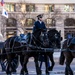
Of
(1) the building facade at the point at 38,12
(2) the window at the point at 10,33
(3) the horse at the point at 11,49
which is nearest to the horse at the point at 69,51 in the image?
(3) the horse at the point at 11,49

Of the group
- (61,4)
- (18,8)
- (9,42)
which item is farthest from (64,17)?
(9,42)

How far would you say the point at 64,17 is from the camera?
66938 millimetres

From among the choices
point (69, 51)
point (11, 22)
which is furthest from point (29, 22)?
point (69, 51)

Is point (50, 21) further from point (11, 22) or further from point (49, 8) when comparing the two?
point (11, 22)

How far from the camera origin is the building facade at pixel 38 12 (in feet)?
212

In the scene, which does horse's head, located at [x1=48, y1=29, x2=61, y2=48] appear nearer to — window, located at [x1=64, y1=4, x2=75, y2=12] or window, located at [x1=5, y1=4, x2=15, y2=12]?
window, located at [x1=5, y1=4, x2=15, y2=12]

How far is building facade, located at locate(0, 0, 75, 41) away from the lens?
2541 inches

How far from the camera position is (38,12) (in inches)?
2635

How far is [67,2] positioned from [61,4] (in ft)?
4.15

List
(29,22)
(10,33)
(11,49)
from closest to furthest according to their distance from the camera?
(11,49)
(10,33)
(29,22)

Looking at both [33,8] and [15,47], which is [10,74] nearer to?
[15,47]

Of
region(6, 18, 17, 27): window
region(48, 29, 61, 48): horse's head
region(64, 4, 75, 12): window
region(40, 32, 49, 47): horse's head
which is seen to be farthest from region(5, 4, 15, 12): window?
region(40, 32, 49, 47): horse's head

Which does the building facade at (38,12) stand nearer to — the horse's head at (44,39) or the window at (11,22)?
the window at (11,22)

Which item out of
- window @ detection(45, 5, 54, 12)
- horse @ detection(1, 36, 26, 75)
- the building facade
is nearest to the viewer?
horse @ detection(1, 36, 26, 75)
